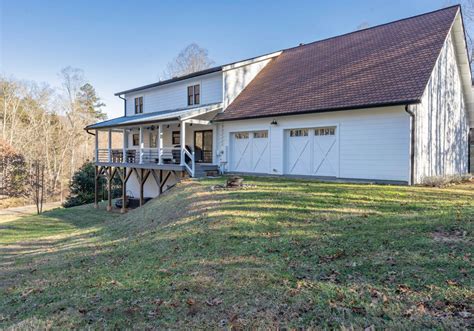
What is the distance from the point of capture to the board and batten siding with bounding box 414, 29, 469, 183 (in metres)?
12.1

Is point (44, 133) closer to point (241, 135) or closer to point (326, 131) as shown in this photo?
point (241, 135)

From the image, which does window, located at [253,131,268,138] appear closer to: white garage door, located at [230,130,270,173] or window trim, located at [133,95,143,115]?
white garage door, located at [230,130,270,173]

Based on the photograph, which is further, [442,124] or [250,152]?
[250,152]

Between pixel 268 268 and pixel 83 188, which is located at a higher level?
pixel 268 268

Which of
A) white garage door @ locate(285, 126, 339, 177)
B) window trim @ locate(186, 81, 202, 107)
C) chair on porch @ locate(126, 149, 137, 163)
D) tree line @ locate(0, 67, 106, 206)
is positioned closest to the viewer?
white garage door @ locate(285, 126, 339, 177)

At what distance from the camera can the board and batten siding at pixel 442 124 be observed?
475 inches

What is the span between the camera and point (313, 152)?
1402 cm

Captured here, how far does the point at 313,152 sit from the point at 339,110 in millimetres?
2175

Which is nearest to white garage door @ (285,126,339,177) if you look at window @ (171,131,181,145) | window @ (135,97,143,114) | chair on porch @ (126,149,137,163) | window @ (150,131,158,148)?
window @ (171,131,181,145)

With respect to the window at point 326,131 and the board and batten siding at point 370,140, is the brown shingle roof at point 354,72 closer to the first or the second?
the board and batten siding at point 370,140

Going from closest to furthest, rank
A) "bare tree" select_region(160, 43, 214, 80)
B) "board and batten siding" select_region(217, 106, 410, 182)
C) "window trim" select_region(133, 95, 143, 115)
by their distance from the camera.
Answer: "board and batten siding" select_region(217, 106, 410, 182), "window trim" select_region(133, 95, 143, 115), "bare tree" select_region(160, 43, 214, 80)

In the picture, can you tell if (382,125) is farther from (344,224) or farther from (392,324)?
(392,324)

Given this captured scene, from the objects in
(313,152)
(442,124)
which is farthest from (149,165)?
(442,124)

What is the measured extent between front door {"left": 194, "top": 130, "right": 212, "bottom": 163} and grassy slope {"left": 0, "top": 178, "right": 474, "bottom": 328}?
9316 mm
